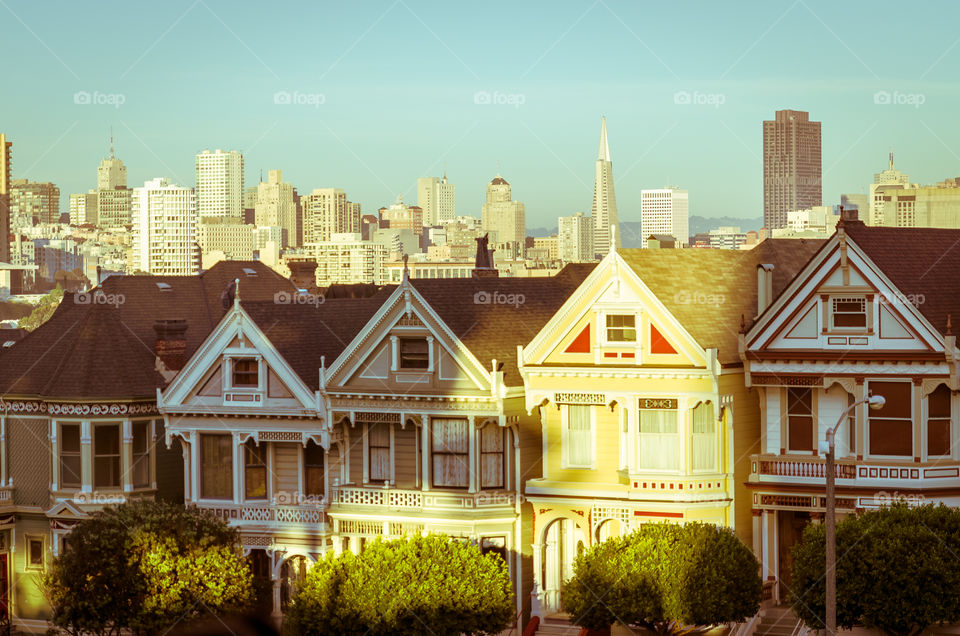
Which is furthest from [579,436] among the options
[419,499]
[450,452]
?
[419,499]

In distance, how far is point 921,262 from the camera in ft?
156

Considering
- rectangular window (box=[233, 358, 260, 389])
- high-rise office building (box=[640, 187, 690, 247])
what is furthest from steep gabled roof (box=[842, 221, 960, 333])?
high-rise office building (box=[640, 187, 690, 247])

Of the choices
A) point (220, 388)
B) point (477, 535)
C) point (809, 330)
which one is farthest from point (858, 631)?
point (220, 388)

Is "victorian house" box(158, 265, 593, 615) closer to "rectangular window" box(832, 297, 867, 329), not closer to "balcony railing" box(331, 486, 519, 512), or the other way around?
"balcony railing" box(331, 486, 519, 512)

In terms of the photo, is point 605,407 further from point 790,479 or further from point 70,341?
point 70,341

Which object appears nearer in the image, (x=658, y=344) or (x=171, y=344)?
(x=658, y=344)

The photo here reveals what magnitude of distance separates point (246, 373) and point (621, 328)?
1204cm

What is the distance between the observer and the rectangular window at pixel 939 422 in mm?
A: 45375

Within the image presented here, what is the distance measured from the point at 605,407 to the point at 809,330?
5920mm

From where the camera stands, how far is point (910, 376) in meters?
45.2

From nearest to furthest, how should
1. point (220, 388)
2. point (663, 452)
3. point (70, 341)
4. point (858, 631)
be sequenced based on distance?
point (858, 631) → point (663, 452) → point (220, 388) → point (70, 341)

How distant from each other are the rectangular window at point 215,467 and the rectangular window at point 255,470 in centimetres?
60

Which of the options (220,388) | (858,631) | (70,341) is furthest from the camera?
(70,341)

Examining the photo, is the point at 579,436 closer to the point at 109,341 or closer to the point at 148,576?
the point at 148,576
